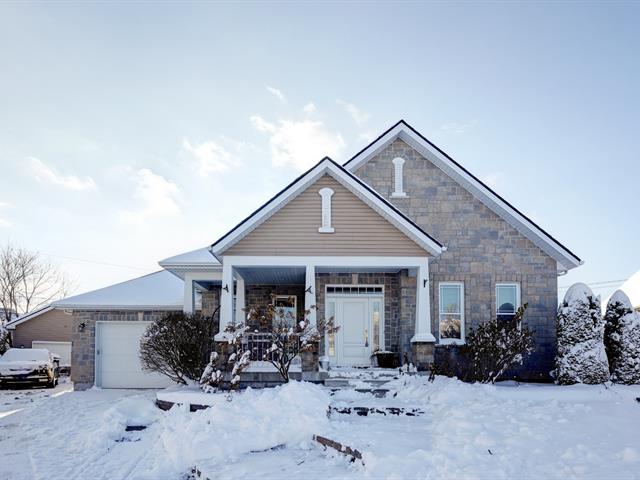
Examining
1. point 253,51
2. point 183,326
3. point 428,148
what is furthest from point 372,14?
point 183,326

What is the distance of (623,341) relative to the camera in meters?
15.0

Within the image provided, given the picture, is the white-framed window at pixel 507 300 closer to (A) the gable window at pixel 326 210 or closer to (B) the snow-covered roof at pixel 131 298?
(A) the gable window at pixel 326 210

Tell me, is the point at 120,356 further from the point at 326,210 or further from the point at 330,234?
the point at 326,210

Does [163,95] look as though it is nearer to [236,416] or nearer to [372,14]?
[372,14]

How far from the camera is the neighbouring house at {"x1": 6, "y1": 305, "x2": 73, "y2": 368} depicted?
29.6m

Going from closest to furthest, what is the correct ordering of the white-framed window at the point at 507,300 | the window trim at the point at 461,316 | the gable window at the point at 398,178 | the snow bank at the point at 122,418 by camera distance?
1. the snow bank at the point at 122,418
2. the window trim at the point at 461,316
3. the white-framed window at the point at 507,300
4. the gable window at the point at 398,178

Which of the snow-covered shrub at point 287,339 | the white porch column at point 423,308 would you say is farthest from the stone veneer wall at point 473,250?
the snow-covered shrub at point 287,339

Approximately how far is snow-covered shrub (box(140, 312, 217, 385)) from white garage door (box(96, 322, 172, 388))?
4316 mm

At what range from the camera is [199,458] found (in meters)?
8.41

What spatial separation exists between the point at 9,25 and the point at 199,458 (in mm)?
10125

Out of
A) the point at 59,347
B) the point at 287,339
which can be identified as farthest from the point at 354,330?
the point at 59,347

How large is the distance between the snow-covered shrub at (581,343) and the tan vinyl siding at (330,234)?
4.36 metres

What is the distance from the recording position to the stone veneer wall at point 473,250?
1658 centimetres

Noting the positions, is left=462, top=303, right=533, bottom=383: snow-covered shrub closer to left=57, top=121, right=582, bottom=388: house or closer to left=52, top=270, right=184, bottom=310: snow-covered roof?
left=57, top=121, right=582, bottom=388: house
